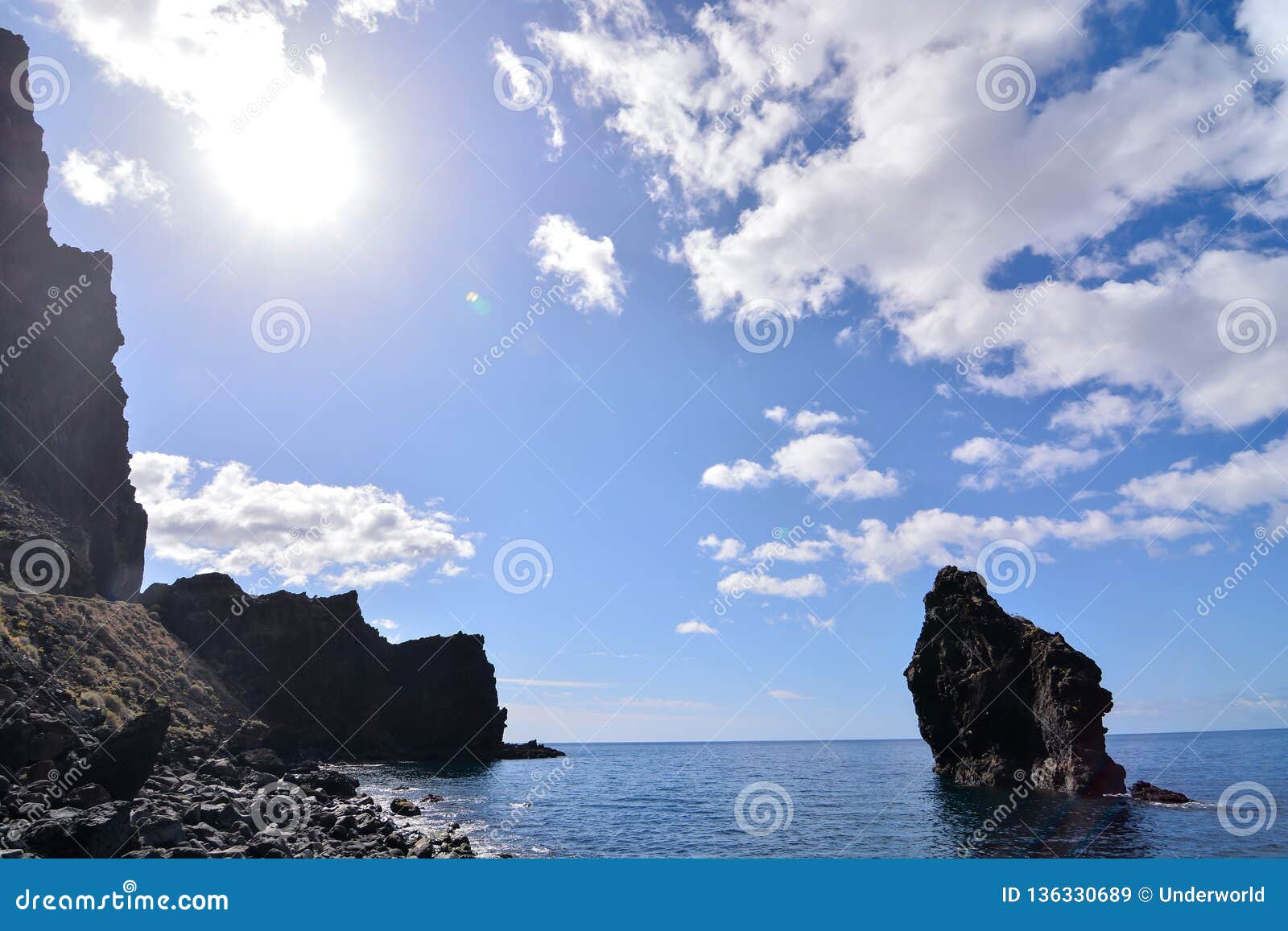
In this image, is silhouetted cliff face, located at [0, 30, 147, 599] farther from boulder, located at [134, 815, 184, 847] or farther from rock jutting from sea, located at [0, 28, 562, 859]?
boulder, located at [134, 815, 184, 847]

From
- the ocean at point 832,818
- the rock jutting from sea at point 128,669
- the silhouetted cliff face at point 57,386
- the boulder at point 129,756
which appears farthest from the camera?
the silhouetted cliff face at point 57,386

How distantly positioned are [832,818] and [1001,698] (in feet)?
99.7

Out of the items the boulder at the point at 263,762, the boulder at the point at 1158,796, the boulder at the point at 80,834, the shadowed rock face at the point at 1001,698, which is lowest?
the boulder at the point at 80,834

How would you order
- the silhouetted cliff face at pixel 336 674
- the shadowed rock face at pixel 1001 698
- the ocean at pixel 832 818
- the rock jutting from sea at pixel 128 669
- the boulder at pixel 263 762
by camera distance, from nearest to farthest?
the rock jutting from sea at pixel 128 669
the ocean at pixel 832 818
the boulder at pixel 263 762
the shadowed rock face at pixel 1001 698
the silhouetted cliff face at pixel 336 674

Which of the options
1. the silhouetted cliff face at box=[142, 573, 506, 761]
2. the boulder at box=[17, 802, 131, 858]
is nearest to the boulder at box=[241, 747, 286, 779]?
the silhouetted cliff face at box=[142, 573, 506, 761]

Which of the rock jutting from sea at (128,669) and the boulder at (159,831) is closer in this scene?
the boulder at (159,831)

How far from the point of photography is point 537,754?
144000mm

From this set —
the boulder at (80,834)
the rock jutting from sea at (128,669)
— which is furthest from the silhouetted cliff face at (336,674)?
the boulder at (80,834)

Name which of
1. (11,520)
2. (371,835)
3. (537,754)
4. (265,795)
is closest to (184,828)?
(371,835)

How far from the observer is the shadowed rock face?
2231 inches

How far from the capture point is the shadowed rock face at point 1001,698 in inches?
2231

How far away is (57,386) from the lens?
8125 cm

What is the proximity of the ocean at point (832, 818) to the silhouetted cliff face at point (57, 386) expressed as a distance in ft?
158

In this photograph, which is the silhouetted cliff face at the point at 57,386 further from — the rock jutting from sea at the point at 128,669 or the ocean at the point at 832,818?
the ocean at the point at 832,818
